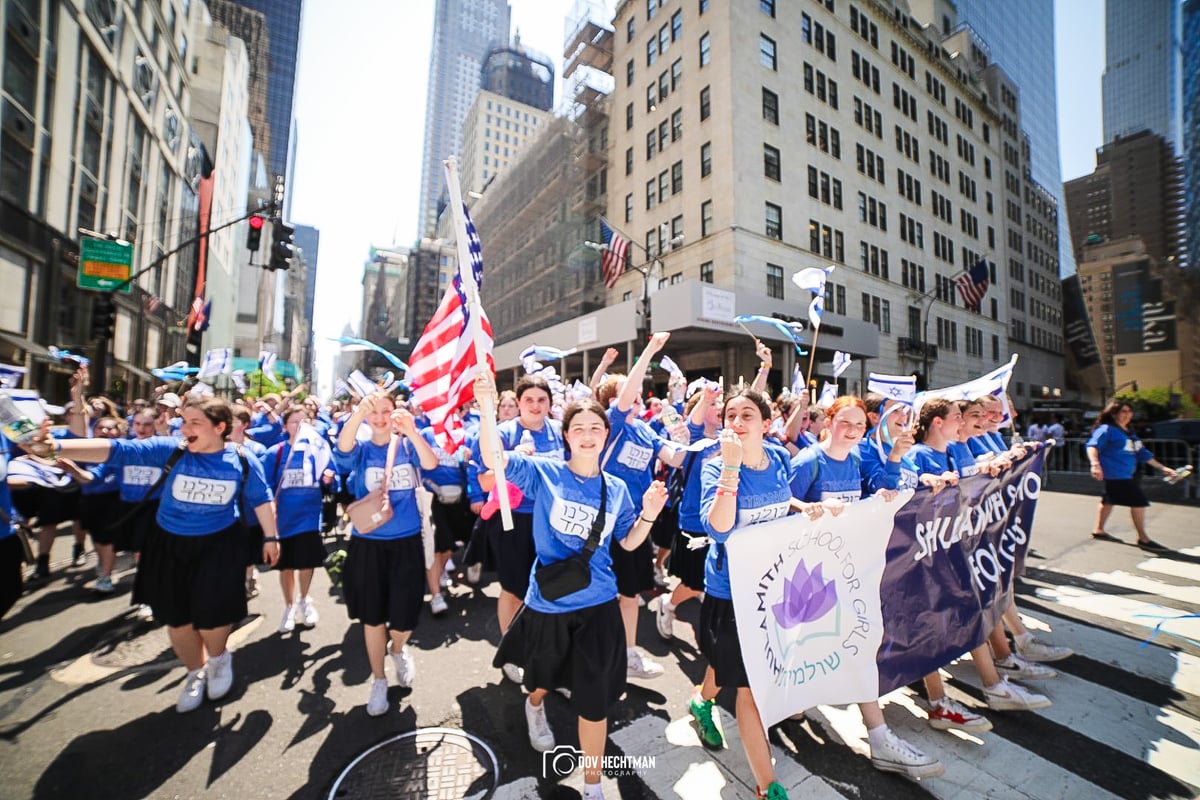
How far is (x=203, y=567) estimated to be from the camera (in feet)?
11.7

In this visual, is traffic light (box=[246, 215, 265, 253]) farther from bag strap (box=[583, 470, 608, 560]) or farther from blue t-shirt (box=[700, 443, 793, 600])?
blue t-shirt (box=[700, 443, 793, 600])

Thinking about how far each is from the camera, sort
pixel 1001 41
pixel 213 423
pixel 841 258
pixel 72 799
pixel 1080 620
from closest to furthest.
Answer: pixel 72 799
pixel 213 423
pixel 1080 620
pixel 841 258
pixel 1001 41

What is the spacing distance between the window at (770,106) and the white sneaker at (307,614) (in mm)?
29398

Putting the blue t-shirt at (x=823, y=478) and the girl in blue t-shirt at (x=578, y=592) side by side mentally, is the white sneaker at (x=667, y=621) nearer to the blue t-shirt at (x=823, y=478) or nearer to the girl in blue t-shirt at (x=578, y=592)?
the blue t-shirt at (x=823, y=478)

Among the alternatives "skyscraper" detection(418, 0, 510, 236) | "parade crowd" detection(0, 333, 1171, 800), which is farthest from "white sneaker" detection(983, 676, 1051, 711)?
"skyscraper" detection(418, 0, 510, 236)

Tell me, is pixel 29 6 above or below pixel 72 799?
above

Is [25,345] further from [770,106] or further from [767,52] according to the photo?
[767,52]

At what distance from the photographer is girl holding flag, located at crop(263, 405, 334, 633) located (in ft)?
15.8

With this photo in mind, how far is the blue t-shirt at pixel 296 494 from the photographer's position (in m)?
4.80

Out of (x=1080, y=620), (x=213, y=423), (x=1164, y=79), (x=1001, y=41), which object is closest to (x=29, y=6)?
(x=213, y=423)

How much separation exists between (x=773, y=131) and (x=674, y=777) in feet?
98.6

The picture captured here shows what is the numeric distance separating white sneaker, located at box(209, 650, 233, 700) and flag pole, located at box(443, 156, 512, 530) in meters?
2.95

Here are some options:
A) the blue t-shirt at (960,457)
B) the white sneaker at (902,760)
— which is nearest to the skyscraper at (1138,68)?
the blue t-shirt at (960,457)

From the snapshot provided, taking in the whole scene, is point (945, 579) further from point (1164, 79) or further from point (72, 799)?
point (1164, 79)
